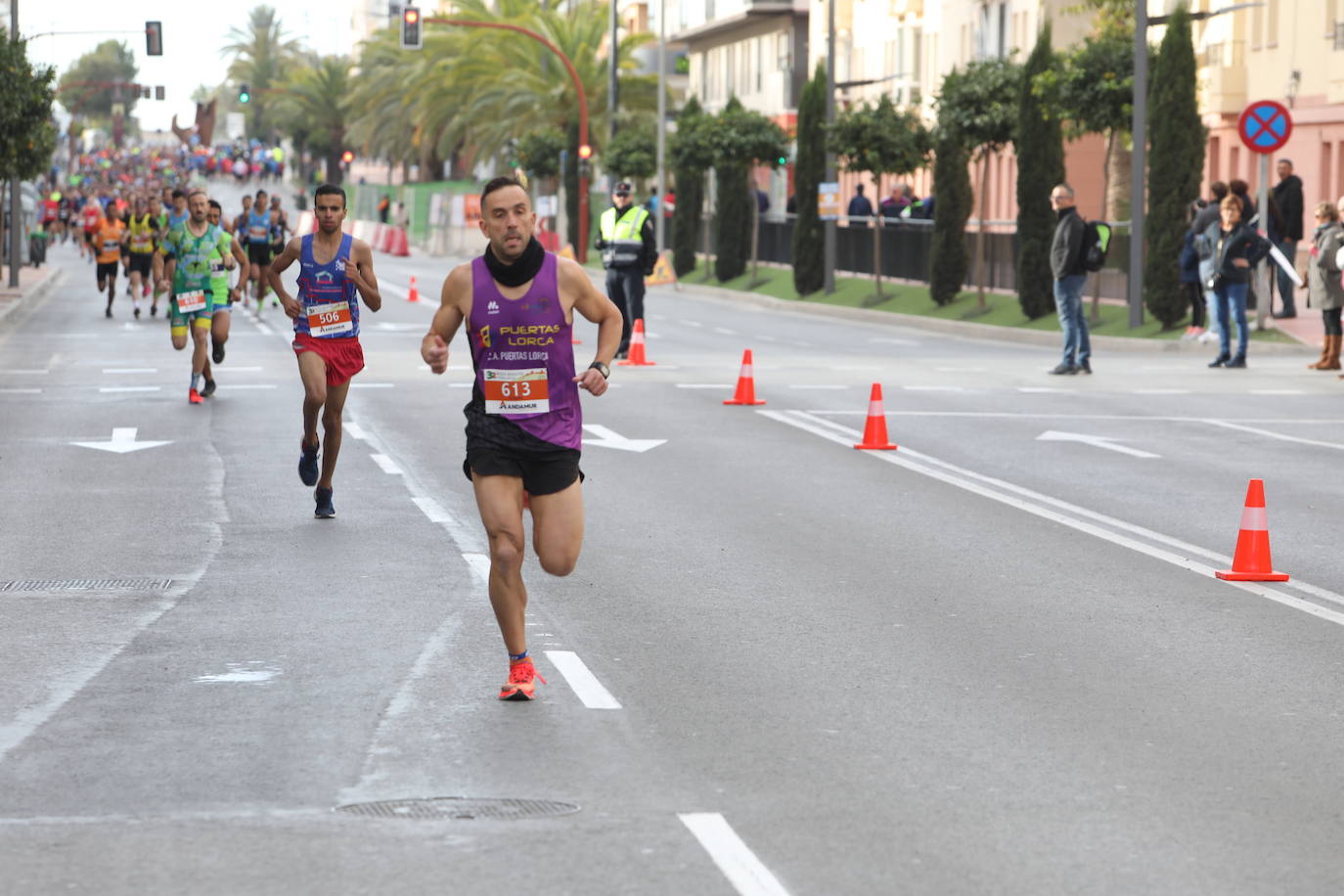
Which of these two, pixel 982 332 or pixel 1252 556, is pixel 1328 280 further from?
pixel 1252 556

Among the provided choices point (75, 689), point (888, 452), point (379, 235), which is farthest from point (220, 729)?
point (379, 235)

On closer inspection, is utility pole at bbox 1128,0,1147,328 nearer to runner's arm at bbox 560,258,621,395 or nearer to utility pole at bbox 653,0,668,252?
runner's arm at bbox 560,258,621,395

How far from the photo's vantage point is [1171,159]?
33.5 m

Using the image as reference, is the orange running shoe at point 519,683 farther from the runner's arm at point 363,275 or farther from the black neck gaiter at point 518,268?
the runner's arm at point 363,275

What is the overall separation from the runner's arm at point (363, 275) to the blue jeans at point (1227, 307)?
601 inches

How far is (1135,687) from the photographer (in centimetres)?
900

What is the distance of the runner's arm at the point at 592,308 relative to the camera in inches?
338

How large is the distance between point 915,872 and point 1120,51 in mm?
30567

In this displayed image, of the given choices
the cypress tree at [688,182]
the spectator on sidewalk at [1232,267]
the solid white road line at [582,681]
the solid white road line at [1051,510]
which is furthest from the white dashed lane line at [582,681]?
the cypress tree at [688,182]

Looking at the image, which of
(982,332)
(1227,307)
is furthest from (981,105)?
(1227,307)

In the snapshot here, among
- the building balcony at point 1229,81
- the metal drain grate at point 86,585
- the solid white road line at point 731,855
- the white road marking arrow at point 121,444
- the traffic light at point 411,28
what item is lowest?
the white road marking arrow at point 121,444

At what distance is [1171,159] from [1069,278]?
8336 mm

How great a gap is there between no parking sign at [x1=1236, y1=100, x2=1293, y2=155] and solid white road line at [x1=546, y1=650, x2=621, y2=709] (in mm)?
22513

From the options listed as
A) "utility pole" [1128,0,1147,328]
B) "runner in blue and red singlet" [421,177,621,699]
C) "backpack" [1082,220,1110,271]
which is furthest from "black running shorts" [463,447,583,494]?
"utility pole" [1128,0,1147,328]
